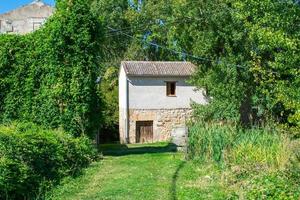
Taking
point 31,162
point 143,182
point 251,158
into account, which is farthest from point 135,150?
point 31,162

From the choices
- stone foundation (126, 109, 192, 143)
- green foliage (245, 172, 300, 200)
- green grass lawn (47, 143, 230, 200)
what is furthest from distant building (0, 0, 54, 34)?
green foliage (245, 172, 300, 200)

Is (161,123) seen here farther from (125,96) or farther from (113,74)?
(113,74)

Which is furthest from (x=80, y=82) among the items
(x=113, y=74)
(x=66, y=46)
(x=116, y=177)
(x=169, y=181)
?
(x=113, y=74)

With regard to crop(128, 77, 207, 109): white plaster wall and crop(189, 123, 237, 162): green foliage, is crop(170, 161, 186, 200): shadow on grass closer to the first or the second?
crop(189, 123, 237, 162): green foliage

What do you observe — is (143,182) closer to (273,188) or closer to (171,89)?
(273,188)

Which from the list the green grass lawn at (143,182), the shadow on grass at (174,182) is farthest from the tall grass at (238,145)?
the shadow on grass at (174,182)

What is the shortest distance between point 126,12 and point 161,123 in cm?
1341

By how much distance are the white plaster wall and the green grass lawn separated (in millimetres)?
17350

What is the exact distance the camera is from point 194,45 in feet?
86.9

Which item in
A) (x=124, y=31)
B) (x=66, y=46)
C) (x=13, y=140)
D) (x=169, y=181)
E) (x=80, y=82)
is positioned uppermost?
(x=124, y=31)

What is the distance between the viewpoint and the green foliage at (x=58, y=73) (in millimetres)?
19984

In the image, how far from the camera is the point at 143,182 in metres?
13.1

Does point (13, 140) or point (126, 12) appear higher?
point (126, 12)

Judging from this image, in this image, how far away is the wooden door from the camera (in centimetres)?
3553
